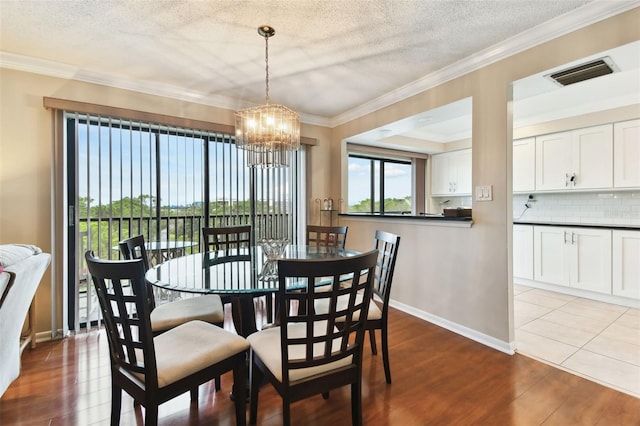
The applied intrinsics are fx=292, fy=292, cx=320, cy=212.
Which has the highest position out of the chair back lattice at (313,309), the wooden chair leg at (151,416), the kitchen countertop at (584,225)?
the kitchen countertop at (584,225)

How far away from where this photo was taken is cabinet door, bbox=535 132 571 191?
3917 millimetres

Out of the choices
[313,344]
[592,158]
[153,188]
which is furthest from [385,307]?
[592,158]

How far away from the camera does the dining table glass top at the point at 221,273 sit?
61.2 inches

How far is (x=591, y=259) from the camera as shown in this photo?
11.6 feet

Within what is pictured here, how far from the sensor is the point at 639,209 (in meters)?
3.51

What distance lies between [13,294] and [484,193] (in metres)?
3.29

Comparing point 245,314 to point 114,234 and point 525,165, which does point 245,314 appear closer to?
point 114,234

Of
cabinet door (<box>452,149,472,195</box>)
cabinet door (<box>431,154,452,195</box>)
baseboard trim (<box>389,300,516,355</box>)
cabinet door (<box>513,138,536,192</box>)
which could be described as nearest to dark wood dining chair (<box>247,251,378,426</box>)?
baseboard trim (<box>389,300,516,355</box>)

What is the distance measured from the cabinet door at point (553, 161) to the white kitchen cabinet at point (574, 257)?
63 centimetres

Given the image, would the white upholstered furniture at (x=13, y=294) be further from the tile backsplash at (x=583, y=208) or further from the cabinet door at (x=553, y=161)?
the tile backsplash at (x=583, y=208)

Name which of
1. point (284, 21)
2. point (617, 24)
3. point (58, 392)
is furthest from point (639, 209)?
point (58, 392)

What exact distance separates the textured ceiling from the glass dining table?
167 centimetres

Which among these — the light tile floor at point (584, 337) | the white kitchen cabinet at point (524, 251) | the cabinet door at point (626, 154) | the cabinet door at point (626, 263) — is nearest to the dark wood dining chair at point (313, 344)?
the light tile floor at point (584, 337)

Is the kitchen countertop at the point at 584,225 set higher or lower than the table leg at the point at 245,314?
higher
